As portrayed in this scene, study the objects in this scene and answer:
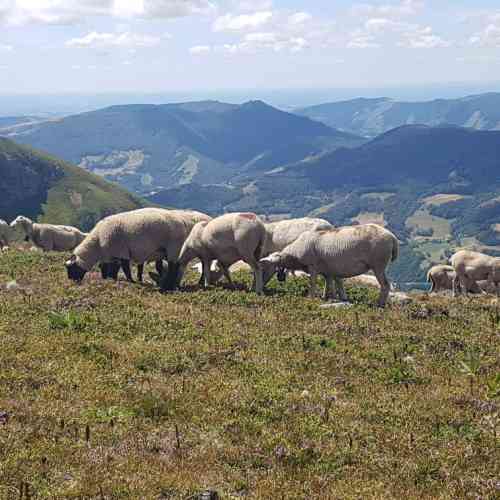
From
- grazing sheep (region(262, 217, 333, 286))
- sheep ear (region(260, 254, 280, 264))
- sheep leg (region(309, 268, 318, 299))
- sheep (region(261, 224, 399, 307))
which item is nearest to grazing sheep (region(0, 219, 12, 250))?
grazing sheep (region(262, 217, 333, 286))

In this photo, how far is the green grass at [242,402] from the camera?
30.1ft

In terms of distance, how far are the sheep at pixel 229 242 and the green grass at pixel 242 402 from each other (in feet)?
19.3

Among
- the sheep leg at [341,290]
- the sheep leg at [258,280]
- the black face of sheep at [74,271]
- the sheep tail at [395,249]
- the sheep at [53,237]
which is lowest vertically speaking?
the sheep at [53,237]

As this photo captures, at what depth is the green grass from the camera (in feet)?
30.1

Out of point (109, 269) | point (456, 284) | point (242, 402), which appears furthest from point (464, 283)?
point (242, 402)

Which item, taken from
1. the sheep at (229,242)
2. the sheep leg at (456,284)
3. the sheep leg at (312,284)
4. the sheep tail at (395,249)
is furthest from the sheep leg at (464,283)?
the sheep at (229,242)

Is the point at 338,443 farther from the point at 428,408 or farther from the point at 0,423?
the point at 0,423

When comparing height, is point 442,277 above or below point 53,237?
below

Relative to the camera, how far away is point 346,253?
78.4ft

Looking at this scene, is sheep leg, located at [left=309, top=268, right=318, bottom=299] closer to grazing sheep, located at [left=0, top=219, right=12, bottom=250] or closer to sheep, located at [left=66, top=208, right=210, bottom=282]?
sheep, located at [left=66, top=208, right=210, bottom=282]

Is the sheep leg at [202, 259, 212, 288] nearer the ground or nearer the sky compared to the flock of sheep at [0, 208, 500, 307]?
nearer the ground

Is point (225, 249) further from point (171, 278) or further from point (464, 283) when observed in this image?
point (464, 283)

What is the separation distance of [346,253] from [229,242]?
213 inches

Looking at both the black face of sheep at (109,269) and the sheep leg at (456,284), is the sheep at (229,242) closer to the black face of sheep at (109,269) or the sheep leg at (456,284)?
the black face of sheep at (109,269)
